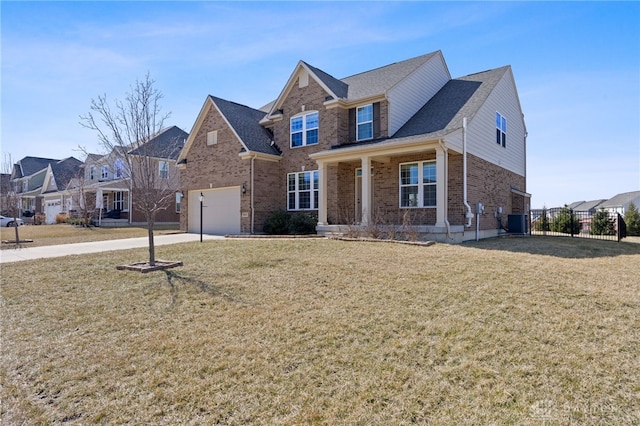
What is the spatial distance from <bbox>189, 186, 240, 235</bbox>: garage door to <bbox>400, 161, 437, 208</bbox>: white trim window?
27.4 feet

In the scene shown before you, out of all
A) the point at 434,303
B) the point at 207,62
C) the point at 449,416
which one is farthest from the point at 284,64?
the point at 449,416

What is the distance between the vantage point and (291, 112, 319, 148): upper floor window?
1795 cm

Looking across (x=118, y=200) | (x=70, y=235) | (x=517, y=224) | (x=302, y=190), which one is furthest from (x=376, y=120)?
(x=118, y=200)

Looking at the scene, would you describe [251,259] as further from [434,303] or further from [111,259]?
[434,303]

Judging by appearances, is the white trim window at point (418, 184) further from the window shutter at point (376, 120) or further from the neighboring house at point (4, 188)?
the neighboring house at point (4, 188)

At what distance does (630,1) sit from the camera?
9062 millimetres

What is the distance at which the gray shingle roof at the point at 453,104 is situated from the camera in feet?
48.3

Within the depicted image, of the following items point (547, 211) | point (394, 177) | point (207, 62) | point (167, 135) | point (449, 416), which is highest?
point (167, 135)

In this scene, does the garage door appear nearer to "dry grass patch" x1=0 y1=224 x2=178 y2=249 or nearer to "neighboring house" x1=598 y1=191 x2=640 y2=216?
"dry grass patch" x1=0 y1=224 x2=178 y2=249

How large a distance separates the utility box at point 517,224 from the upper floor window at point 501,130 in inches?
138

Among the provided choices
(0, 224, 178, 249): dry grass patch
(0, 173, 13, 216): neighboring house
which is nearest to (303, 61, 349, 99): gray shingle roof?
(0, 224, 178, 249): dry grass patch

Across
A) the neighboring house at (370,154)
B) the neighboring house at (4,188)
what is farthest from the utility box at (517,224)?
the neighboring house at (4,188)

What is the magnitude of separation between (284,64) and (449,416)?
59.8 feet

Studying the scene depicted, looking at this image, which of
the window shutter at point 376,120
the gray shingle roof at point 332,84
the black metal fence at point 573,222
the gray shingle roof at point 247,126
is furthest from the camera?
the black metal fence at point 573,222
